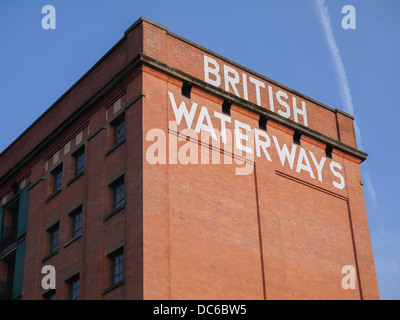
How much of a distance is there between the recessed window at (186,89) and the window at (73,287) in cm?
1021

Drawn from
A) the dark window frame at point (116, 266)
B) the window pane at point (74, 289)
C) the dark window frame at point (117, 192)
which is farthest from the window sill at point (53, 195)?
the dark window frame at point (116, 266)

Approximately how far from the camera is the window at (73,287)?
40.3m

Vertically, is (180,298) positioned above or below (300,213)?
below

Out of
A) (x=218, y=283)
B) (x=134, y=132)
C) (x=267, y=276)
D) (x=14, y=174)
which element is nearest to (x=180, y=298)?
(x=218, y=283)

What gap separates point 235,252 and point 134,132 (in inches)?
286

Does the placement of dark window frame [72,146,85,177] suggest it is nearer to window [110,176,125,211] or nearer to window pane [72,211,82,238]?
window pane [72,211,82,238]

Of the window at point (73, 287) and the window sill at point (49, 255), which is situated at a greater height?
the window sill at point (49, 255)

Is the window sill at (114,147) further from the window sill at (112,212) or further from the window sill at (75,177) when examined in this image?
the window sill at (112,212)

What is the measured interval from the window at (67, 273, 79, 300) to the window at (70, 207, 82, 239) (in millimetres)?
2223

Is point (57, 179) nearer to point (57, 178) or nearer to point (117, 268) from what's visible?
point (57, 178)

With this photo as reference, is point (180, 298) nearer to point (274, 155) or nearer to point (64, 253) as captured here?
point (64, 253)

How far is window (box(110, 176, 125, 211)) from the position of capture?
130ft

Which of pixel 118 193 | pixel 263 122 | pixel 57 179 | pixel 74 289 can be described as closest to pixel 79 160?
pixel 57 179

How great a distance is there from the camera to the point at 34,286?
43.0m
